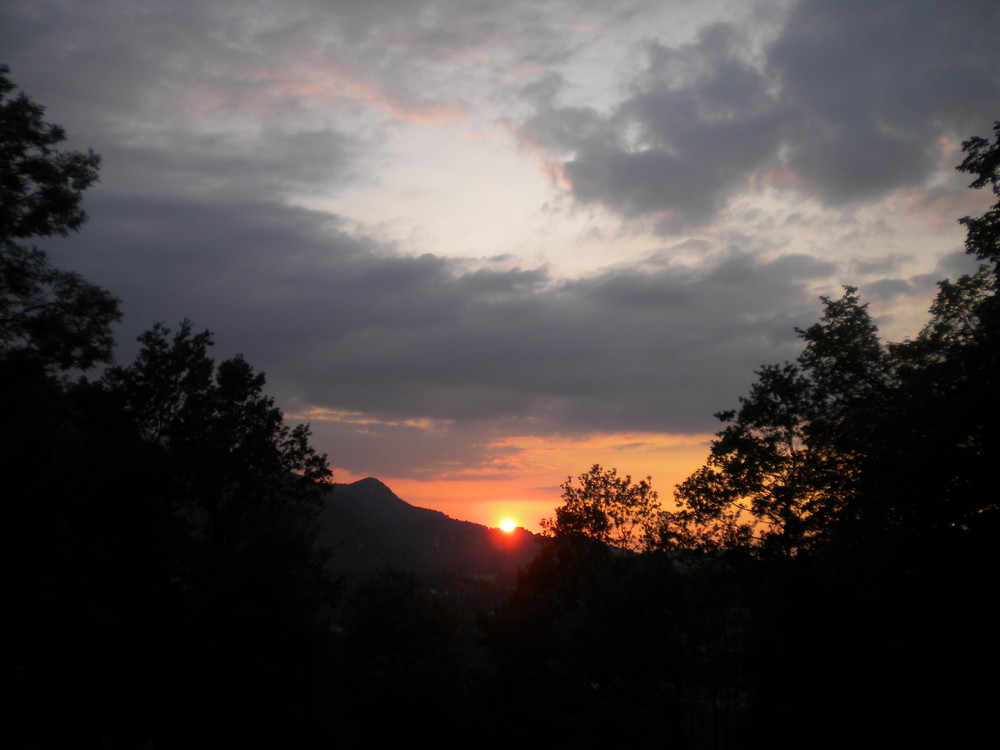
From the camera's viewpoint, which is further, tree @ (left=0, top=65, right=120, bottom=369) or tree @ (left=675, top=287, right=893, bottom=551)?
tree @ (left=675, top=287, right=893, bottom=551)

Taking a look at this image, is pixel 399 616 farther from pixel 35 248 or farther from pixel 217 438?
pixel 35 248

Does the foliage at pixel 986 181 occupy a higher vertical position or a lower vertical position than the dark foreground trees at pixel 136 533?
higher

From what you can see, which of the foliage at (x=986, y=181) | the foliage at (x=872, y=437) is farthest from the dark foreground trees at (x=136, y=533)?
the foliage at (x=986, y=181)

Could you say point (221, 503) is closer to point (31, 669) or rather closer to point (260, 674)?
point (260, 674)

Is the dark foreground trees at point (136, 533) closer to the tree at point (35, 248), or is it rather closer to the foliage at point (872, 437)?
the tree at point (35, 248)

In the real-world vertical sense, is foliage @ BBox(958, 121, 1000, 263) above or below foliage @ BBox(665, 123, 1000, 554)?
above

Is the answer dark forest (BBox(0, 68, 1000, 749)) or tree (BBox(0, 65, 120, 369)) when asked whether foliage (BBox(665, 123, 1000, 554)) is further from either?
tree (BBox(0, 65, 120, 369))

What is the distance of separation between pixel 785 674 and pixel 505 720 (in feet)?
97.1

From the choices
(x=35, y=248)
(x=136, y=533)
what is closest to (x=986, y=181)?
(x=35, y=248)

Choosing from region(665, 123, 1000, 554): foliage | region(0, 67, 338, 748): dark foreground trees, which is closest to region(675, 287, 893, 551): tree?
region(665, 123, 1000, 554): foliage

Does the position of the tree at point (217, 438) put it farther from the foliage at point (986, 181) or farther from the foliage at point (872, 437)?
the foliage at point (986, 181)

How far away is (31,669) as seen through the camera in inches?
742

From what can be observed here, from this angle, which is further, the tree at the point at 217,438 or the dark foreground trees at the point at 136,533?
the tree at the point at 217,438

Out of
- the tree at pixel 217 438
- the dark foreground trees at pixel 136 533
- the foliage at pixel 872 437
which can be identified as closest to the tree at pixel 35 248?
the dark foreground trees at pixel 136 533
